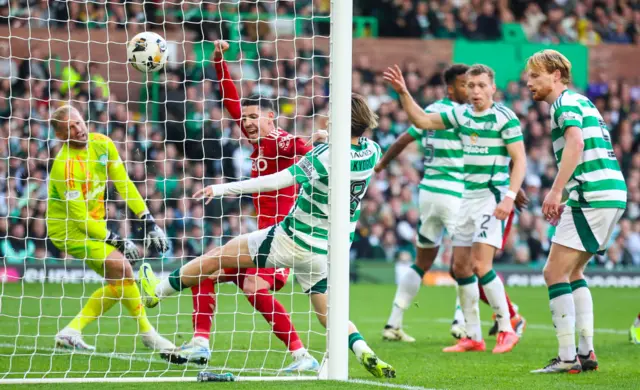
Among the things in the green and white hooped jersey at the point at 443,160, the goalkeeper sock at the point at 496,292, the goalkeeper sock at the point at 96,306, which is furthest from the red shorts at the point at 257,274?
the green and white hooped jersey at the point at 443,160

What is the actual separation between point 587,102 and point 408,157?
12520 millimetres

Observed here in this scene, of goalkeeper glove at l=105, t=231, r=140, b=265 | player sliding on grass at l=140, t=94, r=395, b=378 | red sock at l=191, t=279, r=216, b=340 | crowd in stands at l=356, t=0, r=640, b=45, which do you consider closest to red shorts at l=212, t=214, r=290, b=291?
red sock at l=191, t=279, r=216, b=340

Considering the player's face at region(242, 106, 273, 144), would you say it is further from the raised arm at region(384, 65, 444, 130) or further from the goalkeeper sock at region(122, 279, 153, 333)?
the goalkeeper sock at region(122, 279, 153, 333)

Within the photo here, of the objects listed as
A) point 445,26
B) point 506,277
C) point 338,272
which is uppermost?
point 445,26

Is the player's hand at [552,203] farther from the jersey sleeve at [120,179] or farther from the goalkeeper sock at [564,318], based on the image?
the jersey sleeve at [120,179]

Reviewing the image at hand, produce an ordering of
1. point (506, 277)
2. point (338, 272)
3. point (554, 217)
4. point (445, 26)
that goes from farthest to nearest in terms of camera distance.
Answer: point (445, 26) < point (506, 277) < point (554, 217) < point (338, 272)

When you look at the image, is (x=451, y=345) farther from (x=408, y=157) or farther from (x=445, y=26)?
(x=445, y=26)

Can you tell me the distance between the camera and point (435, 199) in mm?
9227

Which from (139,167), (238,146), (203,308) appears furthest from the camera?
(238,146)

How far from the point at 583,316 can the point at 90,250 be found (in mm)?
A: 3975

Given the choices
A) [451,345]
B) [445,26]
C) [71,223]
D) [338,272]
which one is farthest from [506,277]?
[338,272]

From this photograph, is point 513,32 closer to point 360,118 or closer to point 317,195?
point 360,118

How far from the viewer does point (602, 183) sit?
6.57 m

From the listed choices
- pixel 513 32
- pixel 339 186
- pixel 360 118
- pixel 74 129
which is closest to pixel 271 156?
pixel 360 118
